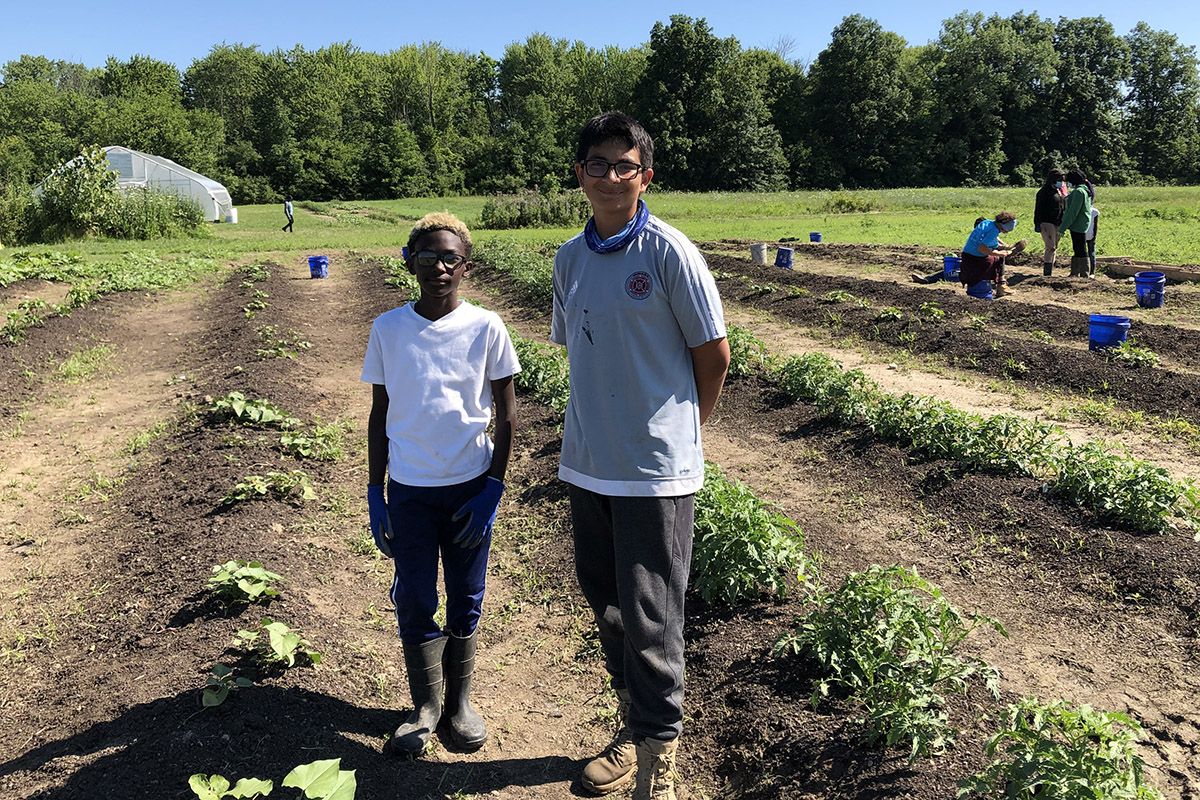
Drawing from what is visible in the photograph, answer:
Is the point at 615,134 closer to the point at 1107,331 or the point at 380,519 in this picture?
the point at 380,519

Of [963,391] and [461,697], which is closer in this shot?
[461,697]

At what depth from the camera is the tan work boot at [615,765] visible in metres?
3.00

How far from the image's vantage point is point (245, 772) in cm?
287

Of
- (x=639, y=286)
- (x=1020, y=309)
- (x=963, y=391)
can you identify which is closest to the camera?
(x=639, y=286)

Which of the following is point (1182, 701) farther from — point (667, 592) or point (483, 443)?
point (483, 443)

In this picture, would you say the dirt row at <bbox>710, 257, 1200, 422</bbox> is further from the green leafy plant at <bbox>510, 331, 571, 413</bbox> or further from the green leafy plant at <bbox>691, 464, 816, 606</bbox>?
the green leafy plant at <bbox>691, 464, 816, 606</bbox>

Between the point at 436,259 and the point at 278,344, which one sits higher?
the point at 436,259

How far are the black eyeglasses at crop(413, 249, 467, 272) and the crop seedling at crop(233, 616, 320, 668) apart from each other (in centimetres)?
166

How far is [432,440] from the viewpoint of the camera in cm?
294

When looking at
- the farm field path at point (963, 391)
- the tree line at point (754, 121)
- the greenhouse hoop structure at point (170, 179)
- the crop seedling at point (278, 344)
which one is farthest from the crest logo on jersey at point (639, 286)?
the tree line at point (754, 121)

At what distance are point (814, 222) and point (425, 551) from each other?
30.8 metres

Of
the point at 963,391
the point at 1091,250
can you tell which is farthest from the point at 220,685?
the point at 1091,250

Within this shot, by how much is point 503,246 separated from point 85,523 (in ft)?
56.0

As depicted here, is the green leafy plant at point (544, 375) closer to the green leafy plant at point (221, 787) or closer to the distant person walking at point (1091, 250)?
the green leafy plant at point (221, 787)
